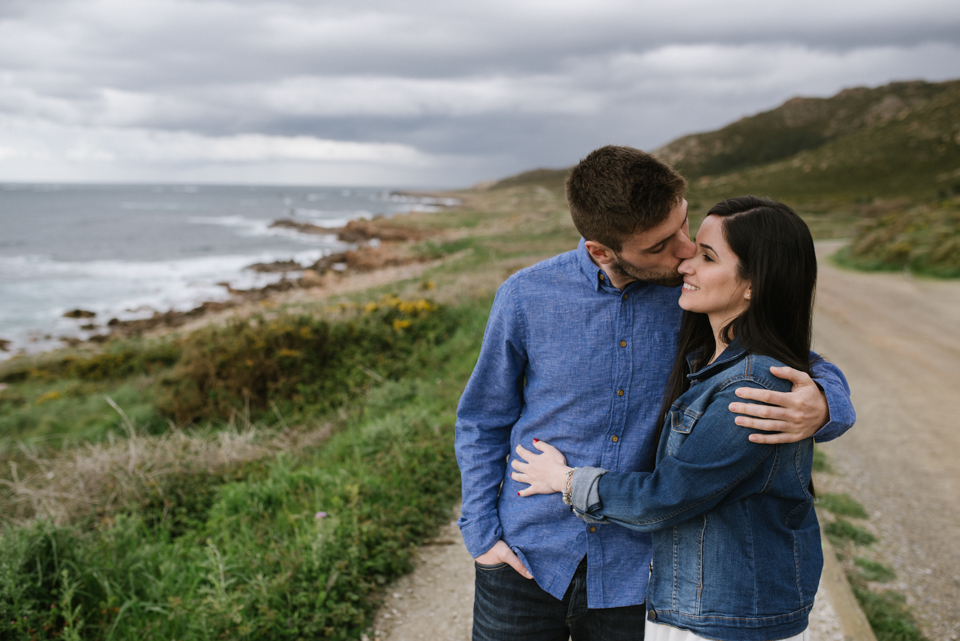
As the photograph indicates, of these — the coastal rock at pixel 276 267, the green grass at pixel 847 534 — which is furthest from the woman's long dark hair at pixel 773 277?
the coastal rock at pixel 276 267

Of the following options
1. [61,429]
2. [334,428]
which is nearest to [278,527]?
[334,428]

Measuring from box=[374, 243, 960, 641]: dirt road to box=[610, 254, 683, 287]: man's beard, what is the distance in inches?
94.8

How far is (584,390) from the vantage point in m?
1.68

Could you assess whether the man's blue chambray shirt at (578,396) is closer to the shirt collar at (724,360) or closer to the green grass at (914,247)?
the shirt collar at (724,360)

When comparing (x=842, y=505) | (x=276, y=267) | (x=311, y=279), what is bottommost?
(x=311, y=279)

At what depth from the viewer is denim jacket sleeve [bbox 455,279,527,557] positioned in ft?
5.79

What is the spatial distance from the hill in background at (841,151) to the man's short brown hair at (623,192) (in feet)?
1.45

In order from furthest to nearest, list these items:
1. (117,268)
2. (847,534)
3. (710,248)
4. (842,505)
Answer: (117,268), (842,505), (847,534), (710,248)

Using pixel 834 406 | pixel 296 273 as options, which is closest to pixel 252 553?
pixel 834 406

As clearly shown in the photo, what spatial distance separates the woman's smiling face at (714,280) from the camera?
4.89ft

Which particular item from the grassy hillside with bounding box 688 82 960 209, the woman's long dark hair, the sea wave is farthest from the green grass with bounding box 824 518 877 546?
the grassy hillside with bounding box 688 82 960 209

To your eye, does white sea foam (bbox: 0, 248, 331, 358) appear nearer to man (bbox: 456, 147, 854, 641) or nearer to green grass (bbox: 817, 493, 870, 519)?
man (bbox: 456, 147, 854, 641)

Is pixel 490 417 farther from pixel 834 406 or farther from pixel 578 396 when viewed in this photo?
pixel 834 406

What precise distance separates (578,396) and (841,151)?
257 ft
